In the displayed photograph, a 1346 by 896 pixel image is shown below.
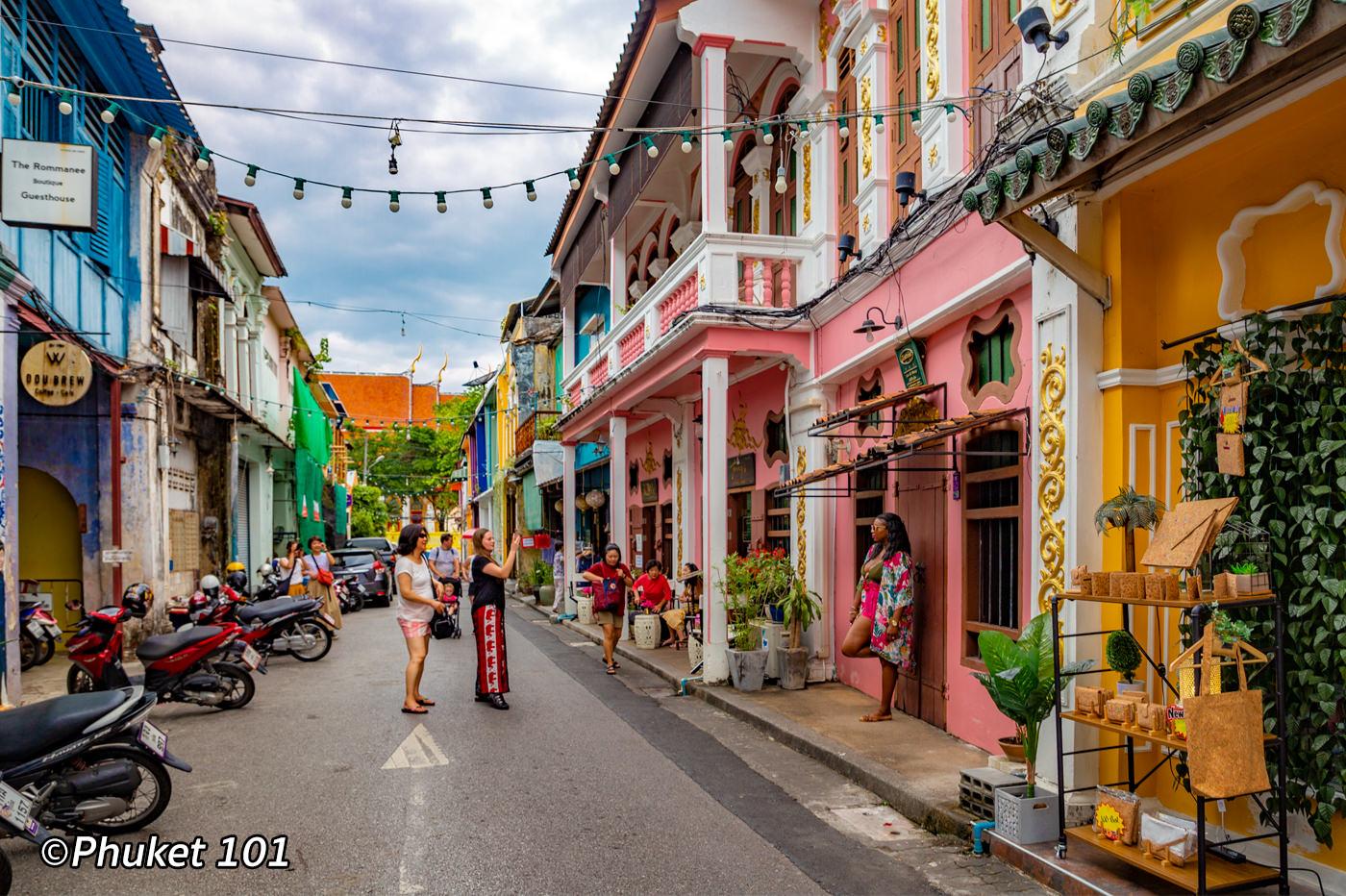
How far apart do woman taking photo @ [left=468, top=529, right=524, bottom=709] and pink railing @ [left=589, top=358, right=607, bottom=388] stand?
24.6ft

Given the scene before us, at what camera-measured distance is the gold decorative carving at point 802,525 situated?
440 inches

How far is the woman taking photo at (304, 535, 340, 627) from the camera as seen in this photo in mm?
15727

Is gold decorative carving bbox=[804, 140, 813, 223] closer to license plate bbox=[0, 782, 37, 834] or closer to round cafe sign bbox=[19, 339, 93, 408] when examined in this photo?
round cafe sign bbox=[19, 339, 93, 408]

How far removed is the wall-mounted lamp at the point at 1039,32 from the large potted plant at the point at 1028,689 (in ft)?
11.3

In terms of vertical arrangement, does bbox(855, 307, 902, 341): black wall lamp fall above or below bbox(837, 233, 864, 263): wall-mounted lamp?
below

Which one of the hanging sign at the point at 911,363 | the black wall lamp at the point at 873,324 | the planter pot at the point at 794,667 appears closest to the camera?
the hanging sign at the point at 911,363

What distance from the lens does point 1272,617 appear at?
4527mm

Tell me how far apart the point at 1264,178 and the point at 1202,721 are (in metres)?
2.64

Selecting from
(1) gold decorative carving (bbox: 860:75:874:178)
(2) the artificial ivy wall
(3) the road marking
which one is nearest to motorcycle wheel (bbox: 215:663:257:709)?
(3) the road marking

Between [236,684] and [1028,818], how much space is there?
772 cm

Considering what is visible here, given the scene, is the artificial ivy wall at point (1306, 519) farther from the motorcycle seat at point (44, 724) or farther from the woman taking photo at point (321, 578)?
the woman taking photo at point (321, 578)

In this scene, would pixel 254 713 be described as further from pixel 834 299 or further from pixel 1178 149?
pixel 1178 149

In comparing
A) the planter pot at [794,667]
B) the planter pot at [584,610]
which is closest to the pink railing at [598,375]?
the planter pot at [584,610]

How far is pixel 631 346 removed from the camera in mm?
15016
